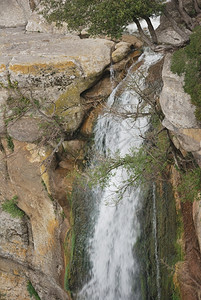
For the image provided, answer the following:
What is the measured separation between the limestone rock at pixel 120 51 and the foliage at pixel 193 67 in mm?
5024

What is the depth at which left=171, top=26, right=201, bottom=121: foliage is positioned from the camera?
7.11 meters

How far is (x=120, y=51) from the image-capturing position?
1238 cm

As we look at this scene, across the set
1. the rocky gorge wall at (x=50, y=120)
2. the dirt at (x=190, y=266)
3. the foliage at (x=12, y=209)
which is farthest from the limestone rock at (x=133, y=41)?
the foliage at (x=12, y=209)

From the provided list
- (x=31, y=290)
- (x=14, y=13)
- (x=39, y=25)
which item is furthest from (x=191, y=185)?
(x=14, y=13)

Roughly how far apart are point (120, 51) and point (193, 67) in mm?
5694

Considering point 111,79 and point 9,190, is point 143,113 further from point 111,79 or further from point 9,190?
point 9,190

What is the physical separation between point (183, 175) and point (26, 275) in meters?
10.0

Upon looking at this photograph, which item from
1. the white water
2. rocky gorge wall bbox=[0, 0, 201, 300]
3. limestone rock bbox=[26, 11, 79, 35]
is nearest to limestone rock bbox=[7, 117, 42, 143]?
rocky gorge wall bbox=[0, 0, 201, 300]

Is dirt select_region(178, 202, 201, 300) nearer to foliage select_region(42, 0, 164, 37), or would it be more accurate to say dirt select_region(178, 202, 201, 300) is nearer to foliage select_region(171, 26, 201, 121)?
foliage select_region(171, 26, 201, 121)

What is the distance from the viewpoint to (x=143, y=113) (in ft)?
33.0

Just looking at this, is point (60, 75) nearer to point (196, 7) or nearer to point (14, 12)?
point (196, 7)

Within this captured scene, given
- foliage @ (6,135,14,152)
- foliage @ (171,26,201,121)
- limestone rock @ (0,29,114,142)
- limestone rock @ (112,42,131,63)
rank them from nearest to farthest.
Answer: foliage @ (171,26,201,121), limestone rock @ (0,29,114,142), limestone rock @ (112,42,131,63), foliage @ (6,135,14,152)

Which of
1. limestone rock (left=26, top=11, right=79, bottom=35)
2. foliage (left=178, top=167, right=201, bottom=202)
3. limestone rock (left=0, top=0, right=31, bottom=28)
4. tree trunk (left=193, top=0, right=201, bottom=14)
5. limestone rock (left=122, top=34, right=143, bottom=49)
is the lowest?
foliage (left=178, top=167, right=201, bottom=202)

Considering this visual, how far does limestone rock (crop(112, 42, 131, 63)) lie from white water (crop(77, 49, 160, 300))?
1277mm
